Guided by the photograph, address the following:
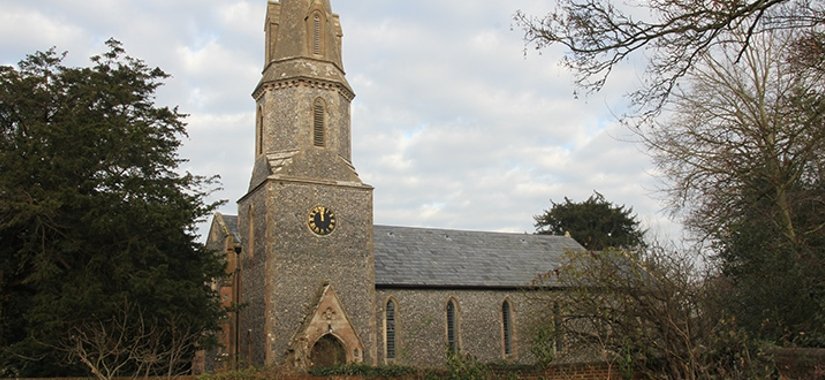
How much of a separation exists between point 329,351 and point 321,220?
4474 millimetres

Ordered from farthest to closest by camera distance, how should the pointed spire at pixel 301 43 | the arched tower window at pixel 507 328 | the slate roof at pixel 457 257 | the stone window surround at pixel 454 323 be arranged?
the arched tower window at pixel 507 328, the slate roof at pixel 457 257, the stone window surround at pixel 454 323, the pointed spire at pixel 301 43

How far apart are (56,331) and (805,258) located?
18455 mm

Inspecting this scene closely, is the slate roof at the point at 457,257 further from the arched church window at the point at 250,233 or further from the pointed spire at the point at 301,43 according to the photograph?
the pointed spire at the point at 301,43

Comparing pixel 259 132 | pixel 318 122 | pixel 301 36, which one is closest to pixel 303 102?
pixel 318 122

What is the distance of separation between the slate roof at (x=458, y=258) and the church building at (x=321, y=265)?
96 millimetres

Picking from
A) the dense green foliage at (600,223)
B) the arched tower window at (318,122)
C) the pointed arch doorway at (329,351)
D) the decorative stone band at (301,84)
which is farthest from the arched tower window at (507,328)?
the dense green foliage at (600,223)

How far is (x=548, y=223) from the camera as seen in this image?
5347 centimetres

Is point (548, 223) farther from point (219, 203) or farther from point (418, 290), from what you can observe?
point (219, 203)

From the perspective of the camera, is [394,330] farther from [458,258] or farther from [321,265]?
[458,258]

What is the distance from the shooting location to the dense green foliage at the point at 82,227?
16.4 m

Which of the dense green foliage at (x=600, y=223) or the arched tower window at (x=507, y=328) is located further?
the dense green foliage at (x=600, y=223)

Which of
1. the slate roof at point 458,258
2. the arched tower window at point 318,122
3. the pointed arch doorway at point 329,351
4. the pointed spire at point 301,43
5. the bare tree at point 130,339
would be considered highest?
the pointed spire at point 301,43

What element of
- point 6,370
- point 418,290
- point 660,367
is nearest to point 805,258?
point 660,367

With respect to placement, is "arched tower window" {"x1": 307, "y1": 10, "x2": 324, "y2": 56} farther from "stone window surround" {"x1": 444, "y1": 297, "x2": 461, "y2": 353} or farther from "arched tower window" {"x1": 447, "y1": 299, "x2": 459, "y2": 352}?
"arched tower window" {"x1": 447, "y1": 299, "x2": 459, "y2": 352}
